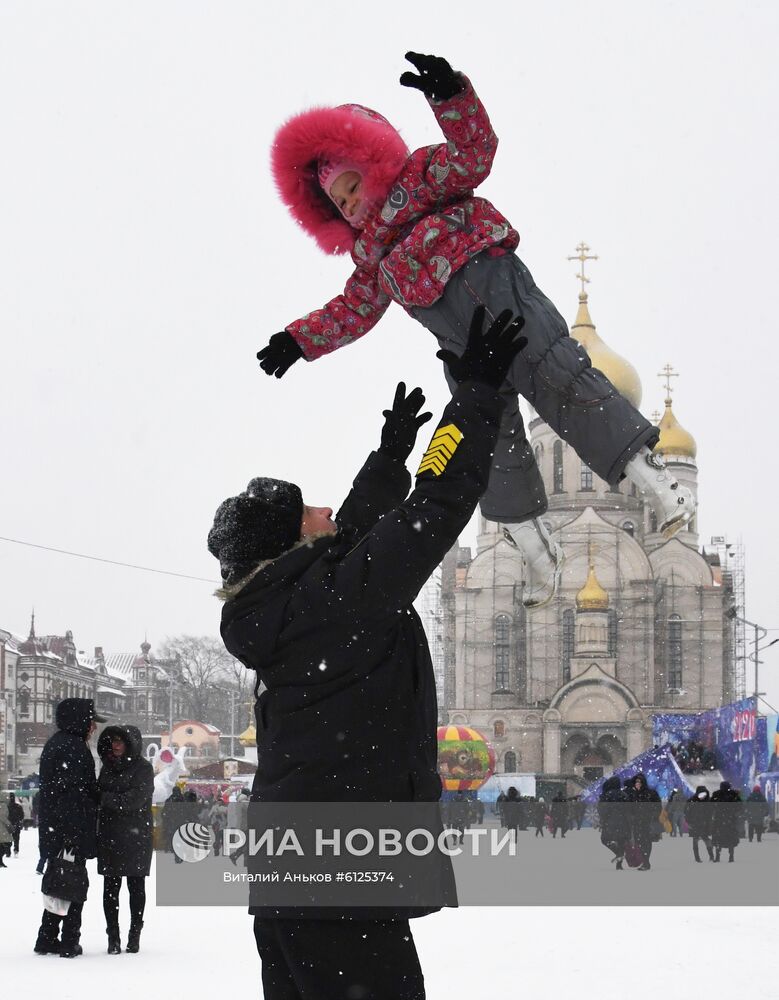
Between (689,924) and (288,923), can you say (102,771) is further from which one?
(288,923)

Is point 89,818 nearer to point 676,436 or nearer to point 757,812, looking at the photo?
point 757,812

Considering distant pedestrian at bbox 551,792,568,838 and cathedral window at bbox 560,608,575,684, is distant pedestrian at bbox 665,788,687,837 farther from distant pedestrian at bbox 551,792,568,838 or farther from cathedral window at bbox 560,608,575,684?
cathedral window at bbox 560,608,575,684

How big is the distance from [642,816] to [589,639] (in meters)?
41.6

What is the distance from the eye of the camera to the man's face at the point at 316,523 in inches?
121

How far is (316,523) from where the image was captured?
3.08 metres

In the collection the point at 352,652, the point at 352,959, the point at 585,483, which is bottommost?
the point at 352,959

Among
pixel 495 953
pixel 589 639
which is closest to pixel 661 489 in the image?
pixel 495 953

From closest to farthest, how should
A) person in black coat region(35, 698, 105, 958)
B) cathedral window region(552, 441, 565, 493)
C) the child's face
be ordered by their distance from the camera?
the child's face
person in black coat region(35, 698, 105, 958)
cathedral window region(552, 441, 565, 493)

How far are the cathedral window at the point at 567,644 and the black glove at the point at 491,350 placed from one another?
5828 centimetres

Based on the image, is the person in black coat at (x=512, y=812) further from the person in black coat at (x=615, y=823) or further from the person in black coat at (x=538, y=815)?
the person in black coat at (x=615, y=823)

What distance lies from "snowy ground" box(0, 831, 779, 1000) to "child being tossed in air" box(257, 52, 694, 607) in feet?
14.1

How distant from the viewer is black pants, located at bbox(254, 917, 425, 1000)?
274 centimetres

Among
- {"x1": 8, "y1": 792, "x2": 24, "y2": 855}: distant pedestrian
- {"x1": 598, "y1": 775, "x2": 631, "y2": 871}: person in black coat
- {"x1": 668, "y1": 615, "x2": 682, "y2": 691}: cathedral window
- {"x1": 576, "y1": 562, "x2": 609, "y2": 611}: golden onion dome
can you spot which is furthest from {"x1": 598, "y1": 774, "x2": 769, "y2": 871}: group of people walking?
{"x1": 668, "y1": 615, "x2": 682, "y2": 691}: cathedral window

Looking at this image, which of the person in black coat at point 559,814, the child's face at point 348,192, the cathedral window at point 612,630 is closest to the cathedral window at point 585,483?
the cathedral window at point 612,630
